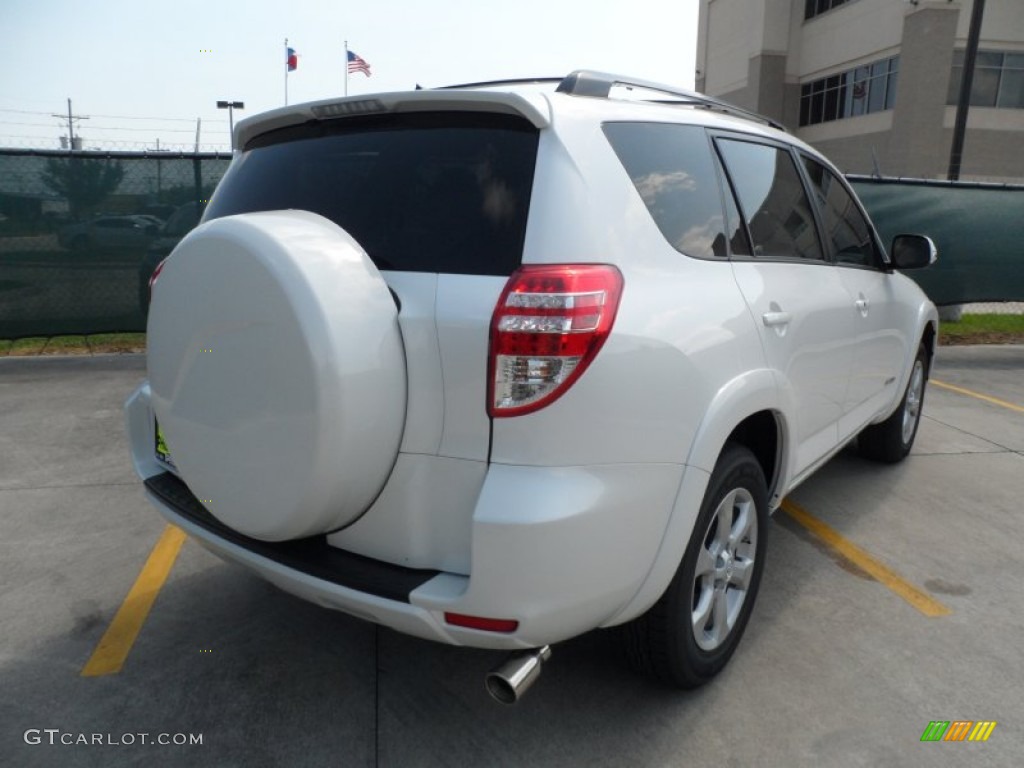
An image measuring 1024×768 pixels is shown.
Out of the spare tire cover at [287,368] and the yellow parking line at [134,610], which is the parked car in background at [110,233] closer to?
the yellow parking line at [134,610]

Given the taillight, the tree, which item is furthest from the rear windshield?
the tree

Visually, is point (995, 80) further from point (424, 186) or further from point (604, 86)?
point (424, 186)

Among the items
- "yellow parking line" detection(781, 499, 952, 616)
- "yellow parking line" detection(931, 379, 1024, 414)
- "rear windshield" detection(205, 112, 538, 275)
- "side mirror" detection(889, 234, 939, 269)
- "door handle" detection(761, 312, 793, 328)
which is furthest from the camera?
"yellow parking line" detection(931, 379, 1024, 414)

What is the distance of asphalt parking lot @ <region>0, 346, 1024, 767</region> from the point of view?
235 cm

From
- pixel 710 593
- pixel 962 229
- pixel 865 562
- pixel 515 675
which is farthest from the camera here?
pixel 962 229

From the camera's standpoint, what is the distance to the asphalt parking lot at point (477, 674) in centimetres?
235

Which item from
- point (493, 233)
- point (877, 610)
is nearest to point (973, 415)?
point (877, 610)

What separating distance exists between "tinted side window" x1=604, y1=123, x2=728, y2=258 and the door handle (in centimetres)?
26

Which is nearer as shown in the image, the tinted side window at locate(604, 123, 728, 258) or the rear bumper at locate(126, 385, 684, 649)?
the rear bumper at locate(126, 385, 684, 649)

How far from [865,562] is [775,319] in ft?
5.16

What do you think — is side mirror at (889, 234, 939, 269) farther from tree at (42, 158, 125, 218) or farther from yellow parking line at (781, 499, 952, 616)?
tree at (42, 158, 125, 218)

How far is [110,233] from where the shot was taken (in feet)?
26.6

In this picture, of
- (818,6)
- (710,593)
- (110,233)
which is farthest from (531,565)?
(818,6)

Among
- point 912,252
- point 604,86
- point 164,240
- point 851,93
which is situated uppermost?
point 851,93
